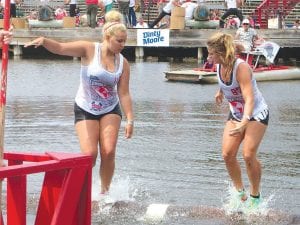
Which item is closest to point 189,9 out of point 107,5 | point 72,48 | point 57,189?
point 107,5

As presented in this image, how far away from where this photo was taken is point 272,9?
34.7 meters

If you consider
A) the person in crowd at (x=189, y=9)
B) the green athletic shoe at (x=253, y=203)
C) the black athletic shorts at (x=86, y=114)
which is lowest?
the person in crowd at (x=189, y=9)

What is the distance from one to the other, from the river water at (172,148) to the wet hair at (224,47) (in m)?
1.34

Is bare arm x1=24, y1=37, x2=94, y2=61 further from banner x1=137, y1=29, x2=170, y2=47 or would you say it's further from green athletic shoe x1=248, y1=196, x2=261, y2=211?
banner x1=137, y1=29, x2=170, y2=47

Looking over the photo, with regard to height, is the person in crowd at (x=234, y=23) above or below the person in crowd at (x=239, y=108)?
below

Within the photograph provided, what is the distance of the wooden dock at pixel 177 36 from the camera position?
30938 mm

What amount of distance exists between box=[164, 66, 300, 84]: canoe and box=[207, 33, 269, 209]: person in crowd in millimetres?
14421

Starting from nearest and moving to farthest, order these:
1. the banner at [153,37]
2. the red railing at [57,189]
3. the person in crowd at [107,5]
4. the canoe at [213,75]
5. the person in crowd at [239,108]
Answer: the red railing at [57,189] < the person in crowd at [239,108] < the canoe at [213,75] < the banner at [153,37] < the person in crowd at [107,5]

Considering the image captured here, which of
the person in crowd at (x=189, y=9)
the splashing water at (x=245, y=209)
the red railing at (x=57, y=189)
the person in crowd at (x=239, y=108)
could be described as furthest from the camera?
the person in crowd at (x=189, y=9)

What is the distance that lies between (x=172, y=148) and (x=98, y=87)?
4.00 m

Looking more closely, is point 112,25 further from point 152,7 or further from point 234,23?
point 152,7

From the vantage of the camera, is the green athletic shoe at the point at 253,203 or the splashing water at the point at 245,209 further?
the green athletic shoe at the point at 253,203

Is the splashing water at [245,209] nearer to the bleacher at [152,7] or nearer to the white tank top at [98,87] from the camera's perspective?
the white tank top at [98,87]

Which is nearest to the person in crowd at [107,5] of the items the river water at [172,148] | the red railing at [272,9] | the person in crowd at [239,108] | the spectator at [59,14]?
the spectator at [59,14]
